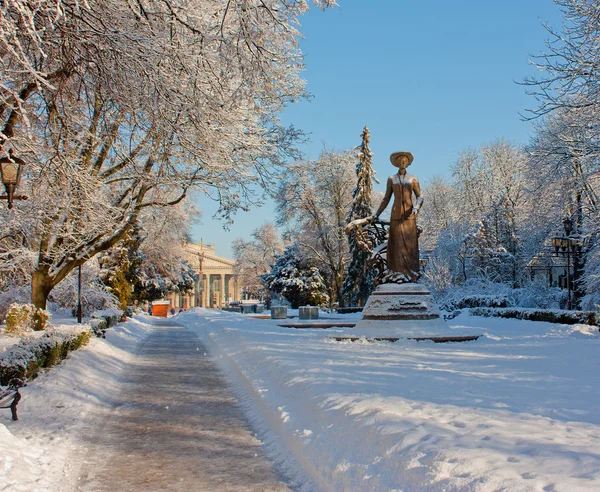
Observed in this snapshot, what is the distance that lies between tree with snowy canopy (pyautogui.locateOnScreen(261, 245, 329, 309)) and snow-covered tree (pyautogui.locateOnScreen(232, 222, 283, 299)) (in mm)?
22867

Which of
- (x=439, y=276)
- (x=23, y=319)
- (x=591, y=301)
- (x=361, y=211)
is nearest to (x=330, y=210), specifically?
(x=361, y=211)

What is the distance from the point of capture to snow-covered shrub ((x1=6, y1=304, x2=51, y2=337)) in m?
16.1

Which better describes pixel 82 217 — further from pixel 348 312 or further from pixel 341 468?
pixel 348 312

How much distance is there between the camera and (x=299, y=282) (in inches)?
2016

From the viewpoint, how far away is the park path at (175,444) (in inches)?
212

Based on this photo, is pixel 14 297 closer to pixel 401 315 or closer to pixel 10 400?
pixel 401 315

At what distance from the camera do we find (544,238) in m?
32.6

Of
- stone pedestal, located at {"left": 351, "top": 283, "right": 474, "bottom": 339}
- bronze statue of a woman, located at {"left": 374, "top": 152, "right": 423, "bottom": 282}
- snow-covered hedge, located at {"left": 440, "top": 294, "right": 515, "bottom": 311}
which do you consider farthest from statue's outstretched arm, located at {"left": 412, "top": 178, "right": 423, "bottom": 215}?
snow-covered hedge, located at {"left": 440, "top": 294, "right": 515, "bottom": 311}

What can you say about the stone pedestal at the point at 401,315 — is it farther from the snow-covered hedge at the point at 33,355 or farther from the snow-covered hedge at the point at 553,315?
the snow-covered hedge at the point at 33,355

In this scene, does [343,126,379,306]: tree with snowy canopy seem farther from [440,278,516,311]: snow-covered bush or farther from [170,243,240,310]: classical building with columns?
[170,243,240,310]: classical building with columns

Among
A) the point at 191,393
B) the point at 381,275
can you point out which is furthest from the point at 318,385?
the point at 381,275

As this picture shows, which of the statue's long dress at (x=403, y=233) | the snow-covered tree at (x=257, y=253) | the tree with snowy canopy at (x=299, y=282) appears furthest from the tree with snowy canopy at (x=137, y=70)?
the snow-covered tree at (x=257, y=253)

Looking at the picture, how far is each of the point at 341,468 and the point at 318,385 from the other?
127 inches

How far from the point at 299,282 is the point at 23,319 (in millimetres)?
35683
